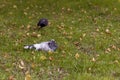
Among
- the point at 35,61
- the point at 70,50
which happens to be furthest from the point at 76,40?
the point at 35,61

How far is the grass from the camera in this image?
7.90 metres

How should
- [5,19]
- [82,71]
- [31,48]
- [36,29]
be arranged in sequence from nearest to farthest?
[82,71]
[31,48]
[36,29]
[5,19]

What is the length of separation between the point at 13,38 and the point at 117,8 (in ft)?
22.7

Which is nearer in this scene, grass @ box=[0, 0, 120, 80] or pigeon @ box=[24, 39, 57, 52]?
grass @ box=[0, 0, 120, 80]

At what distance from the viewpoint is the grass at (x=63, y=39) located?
25.9 ft

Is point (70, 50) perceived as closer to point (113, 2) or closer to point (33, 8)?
point (33, 8)

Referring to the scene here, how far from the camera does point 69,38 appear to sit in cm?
1065

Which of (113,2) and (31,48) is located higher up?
(31,48)

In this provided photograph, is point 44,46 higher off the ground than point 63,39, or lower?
higher

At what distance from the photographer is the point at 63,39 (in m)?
10.5

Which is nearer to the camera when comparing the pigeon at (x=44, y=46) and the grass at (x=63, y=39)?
the grass at (x=63, y=39)

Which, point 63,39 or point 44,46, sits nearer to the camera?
point 44,46

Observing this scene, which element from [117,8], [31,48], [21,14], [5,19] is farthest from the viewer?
[117,8]

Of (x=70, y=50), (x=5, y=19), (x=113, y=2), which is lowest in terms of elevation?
(x=113, y=2)
